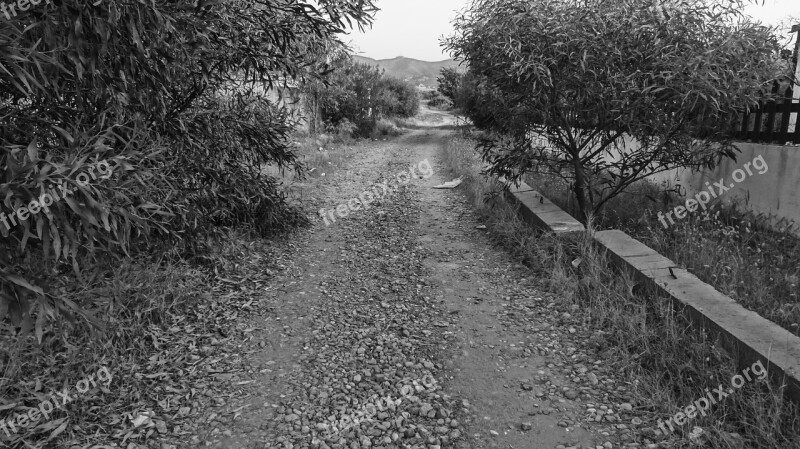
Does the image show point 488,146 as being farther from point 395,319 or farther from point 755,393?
point 755,393

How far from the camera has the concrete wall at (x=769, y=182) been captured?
5.38 meters

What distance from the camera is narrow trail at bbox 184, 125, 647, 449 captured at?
2932 millimetres

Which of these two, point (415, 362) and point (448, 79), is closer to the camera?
point (415, 362)

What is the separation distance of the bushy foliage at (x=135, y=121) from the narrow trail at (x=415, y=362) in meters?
1.19

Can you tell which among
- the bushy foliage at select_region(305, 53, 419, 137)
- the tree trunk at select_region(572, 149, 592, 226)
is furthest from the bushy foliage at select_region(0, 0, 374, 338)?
the bushy foliage at select_region(305, 53, 419, 137)

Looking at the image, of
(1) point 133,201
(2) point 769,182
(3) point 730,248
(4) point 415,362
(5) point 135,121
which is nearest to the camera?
(1) point 133,201

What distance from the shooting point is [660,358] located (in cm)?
340

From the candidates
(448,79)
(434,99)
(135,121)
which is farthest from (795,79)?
(434,99)

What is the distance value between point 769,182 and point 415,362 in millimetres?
4871

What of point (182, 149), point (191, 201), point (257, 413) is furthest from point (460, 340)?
point (182, 149)

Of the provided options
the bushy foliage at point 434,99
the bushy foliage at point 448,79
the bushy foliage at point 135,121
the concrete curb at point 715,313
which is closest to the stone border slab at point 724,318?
the concrete curb at point 715,313

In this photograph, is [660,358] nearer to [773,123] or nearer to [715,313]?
[715,313]

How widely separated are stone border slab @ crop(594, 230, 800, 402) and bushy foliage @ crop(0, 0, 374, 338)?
3504 mm

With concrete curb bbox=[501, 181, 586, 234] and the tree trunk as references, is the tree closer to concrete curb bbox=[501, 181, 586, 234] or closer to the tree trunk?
the tree trunk
